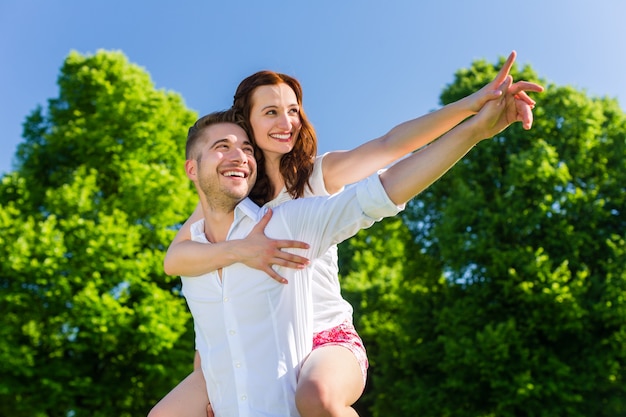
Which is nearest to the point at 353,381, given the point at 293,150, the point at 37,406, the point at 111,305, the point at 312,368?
the point at 312,368

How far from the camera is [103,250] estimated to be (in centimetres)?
1590

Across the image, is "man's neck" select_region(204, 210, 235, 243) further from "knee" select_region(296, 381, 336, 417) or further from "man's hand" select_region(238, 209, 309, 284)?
"knee" select_region(296, 381, 336, 417)

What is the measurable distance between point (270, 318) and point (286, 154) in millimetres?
1241

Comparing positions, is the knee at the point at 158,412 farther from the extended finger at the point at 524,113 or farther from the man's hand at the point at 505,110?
the extended finger at the point at 524,113

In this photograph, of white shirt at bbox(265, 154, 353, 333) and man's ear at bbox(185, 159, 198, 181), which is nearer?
man's ear at bbox(185, 159, 198, 181)

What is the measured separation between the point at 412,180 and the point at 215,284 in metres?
0.95

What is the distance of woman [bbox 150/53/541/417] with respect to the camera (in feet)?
9.09

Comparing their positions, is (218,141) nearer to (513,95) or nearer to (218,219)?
(218,219)

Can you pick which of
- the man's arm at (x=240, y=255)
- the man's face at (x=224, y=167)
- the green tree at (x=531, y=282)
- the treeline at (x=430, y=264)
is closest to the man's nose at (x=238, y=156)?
the man's face at (x=224, y=167)

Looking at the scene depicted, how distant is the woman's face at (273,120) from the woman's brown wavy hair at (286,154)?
0.03m

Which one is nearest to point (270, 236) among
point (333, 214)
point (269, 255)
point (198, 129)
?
point (269, 255)

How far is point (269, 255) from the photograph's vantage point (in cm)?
276

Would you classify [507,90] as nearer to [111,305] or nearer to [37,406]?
[111,305]

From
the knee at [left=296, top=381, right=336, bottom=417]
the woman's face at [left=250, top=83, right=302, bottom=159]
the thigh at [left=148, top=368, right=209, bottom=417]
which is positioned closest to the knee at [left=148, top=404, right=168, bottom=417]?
the thigh at [left=148, top=368, right=209, bottom=417]
